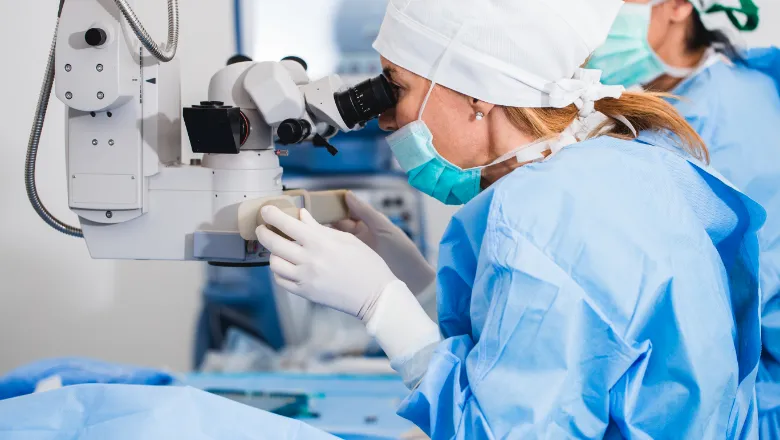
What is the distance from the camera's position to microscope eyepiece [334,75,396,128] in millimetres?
1151

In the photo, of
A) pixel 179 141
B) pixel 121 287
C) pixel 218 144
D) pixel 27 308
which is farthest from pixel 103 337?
pixel 218 144

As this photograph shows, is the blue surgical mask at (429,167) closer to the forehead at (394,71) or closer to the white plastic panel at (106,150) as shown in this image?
the forehead at (394,71)

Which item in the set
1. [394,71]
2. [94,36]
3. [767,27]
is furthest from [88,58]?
[767,27]

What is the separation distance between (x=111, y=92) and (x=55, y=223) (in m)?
0.31

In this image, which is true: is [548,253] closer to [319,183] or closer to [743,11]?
[743,11]

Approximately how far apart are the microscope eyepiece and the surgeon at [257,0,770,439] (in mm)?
52

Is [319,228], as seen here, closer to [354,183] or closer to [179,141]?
[179,141]

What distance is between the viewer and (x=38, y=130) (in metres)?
1.11

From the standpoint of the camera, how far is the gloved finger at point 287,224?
3.51 ft

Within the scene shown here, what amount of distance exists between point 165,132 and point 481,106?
507mm

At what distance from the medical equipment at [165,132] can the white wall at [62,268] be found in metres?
0.23

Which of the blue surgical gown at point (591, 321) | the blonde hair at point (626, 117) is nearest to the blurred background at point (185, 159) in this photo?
the blonde hair at point (626, 117)

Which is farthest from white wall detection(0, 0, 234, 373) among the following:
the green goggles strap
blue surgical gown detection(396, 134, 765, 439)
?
the green goggles strap

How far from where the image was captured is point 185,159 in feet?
5.95
